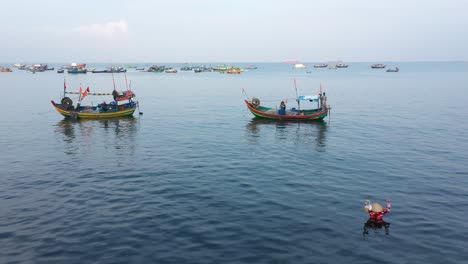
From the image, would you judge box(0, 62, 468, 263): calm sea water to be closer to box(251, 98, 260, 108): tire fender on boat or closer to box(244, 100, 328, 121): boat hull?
box(244, 100, 328, 121): boat hull

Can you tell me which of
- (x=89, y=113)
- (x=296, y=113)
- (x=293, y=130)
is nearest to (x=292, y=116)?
(x=296, y=113)

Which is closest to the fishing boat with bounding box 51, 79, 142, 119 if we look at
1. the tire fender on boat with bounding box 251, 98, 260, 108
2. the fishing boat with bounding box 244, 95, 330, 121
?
the tire fender on boat with bounding box 251, 98, 260, 108

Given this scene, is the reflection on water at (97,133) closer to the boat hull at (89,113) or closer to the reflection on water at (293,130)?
the boat hull at (89,113)

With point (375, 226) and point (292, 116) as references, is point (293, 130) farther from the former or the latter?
point (375, 226)

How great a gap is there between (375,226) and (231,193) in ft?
26.8

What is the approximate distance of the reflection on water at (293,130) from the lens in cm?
3528

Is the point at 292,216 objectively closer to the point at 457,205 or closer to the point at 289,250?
the point at 289,250

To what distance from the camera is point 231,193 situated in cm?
2088

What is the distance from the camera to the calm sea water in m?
14.6

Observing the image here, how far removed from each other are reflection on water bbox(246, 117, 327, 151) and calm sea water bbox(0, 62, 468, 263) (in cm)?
23

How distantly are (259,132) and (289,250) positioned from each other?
25457 mm

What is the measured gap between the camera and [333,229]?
16.2 m

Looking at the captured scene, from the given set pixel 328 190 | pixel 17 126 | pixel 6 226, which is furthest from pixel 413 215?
pixel 17 126

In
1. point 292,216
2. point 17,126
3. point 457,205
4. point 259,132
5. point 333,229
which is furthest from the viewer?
point 17,126
